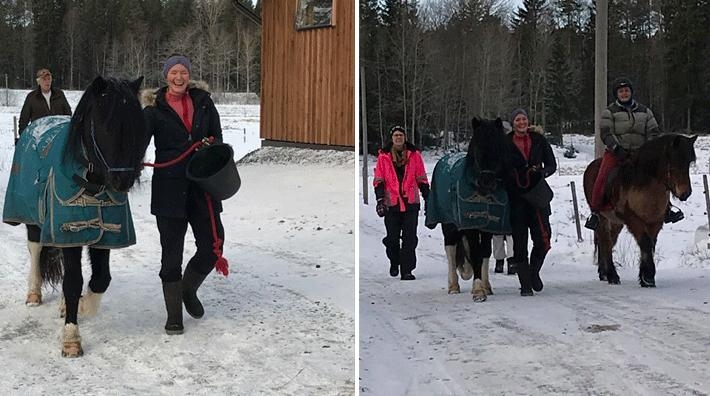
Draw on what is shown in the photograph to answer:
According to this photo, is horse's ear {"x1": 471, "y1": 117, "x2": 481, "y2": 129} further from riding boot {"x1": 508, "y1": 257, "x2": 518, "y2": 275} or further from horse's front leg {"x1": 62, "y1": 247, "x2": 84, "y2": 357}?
horse's front leg {"x1": 62, "y1": 247, "x2": 84, "y2": 357}

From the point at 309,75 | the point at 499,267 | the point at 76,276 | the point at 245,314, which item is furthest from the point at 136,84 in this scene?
the point at 499,267

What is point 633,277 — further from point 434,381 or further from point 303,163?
point 303,163

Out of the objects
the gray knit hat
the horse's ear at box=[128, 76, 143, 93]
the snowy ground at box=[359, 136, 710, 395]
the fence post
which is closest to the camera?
the snowy ground at box=[359, 136, 710, 395]

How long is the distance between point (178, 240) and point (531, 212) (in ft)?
3.67

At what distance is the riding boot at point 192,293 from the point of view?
2373mm

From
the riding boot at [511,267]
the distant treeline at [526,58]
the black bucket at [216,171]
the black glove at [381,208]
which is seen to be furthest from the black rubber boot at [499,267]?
the black bucket at [216,171]

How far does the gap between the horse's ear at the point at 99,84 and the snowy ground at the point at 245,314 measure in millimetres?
166

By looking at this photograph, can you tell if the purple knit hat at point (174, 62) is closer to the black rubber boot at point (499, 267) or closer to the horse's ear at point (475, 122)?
the horse's ear at point (475, 122)

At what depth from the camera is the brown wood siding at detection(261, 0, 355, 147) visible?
1.80 m

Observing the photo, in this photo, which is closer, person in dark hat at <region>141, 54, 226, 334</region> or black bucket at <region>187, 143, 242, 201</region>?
black bucket at <region>187, 143, 242, 201</region>

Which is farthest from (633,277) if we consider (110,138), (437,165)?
(110,138)

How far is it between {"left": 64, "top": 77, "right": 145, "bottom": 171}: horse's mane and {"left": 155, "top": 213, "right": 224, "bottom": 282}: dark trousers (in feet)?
1.03

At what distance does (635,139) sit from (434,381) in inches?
38.2

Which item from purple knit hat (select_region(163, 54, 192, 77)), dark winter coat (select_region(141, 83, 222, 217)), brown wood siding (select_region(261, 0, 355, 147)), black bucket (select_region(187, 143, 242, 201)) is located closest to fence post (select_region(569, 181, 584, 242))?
brown wood siding (select_region(261, 0, 355, 147))
